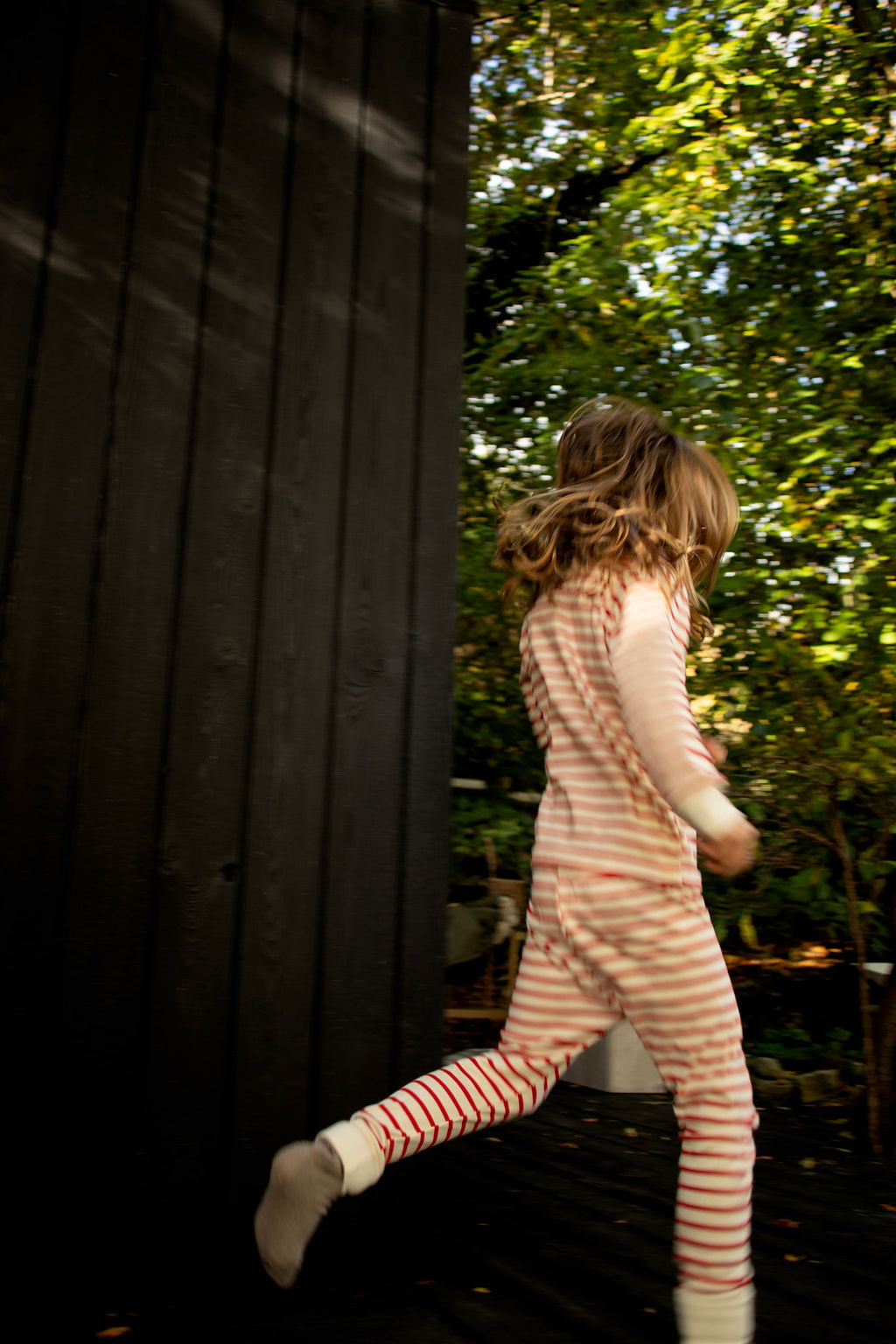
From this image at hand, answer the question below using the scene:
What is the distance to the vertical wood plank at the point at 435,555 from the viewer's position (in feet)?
6.88

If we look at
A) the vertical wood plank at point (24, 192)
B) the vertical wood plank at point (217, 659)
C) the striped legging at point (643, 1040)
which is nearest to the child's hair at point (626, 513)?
the striped legging at point (643, 1040)

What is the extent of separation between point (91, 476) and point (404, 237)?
0.87 meters

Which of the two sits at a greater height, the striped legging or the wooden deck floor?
the striped legging

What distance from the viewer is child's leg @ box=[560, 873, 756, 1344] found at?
1402 mm

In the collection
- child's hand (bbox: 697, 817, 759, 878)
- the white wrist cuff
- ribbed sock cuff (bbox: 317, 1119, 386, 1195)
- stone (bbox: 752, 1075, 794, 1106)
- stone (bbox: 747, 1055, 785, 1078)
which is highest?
the white wrist cuff

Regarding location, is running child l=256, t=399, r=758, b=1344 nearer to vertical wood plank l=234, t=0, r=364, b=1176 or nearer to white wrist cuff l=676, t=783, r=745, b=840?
white wrist cuff l=676, t=783, r=745, b=840

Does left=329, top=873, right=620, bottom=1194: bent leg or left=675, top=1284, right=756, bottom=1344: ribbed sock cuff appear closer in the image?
left=675, top=1284, right=756, bottom=1344: ribbed sock cuff

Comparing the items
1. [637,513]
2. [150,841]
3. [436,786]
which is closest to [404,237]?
[637,513]

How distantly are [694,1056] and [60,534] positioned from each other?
55.9 inches

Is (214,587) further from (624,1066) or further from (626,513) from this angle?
(624,1066)

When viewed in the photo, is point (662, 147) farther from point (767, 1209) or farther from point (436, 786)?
point (767, 1209)

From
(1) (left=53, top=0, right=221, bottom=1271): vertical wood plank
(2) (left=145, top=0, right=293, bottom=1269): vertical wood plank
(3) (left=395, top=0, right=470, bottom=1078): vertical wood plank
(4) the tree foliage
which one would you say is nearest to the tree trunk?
(4) the tree foliage

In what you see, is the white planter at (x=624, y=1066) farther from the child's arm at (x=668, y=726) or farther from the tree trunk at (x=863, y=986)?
the child's arm at (x=668, y=726)

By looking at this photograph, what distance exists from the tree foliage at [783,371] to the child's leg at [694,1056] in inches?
79.6
